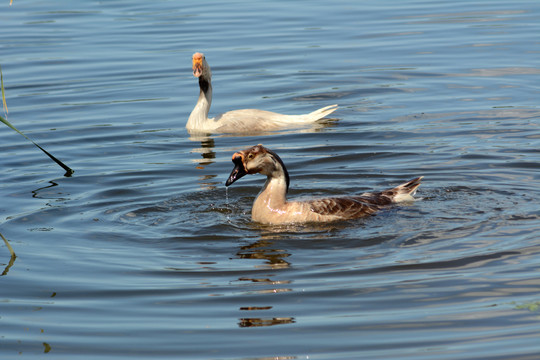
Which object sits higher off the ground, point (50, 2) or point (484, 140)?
point (50, 2)

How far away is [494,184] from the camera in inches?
428

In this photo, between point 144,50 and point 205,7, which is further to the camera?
point 205,7

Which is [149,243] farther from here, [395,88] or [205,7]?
[205,7]

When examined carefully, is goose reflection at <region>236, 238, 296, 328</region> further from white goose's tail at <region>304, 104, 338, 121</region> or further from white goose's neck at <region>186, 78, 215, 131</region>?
white goose's neck at <region>186, 78, 215, 131</region>

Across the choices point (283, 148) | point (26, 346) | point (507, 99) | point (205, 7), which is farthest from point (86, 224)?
point (205, 7)

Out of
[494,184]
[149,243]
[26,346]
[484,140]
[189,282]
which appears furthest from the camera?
[484,140]

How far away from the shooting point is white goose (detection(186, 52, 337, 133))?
1465 cm

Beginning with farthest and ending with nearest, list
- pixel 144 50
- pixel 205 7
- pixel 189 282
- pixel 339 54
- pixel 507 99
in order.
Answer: pixel 205 7
pixel 144 50
pixel 339 54
pixel 507 99
pixel 189 282

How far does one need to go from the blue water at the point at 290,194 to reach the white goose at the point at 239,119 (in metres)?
0.22

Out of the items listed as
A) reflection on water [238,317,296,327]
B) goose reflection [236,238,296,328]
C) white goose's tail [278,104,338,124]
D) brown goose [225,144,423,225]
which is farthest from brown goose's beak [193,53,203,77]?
reflection on water [238,317,296,327]

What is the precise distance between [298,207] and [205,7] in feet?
59.8

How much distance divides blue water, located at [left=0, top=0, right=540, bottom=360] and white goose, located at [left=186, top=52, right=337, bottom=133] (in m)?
0.22

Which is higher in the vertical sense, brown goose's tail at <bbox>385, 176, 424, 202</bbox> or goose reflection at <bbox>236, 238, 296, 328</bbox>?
brown goose's tail at <bbox>385, 176, 424, 202</bbox>

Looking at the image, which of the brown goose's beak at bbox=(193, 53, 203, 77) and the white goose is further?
the brown goose's beak at bbox=(193, 53, 203, 77)
